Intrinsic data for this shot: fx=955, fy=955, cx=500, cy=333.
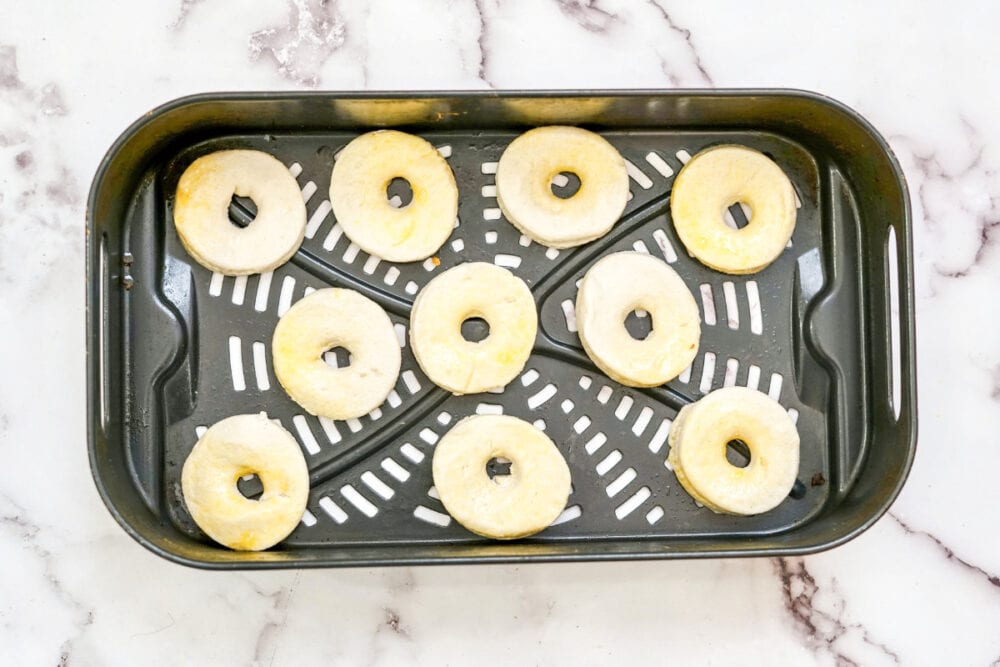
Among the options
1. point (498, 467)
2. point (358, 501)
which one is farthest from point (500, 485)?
point (358, 501)

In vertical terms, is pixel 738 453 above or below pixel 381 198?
below

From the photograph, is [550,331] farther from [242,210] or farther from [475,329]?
[242,210]

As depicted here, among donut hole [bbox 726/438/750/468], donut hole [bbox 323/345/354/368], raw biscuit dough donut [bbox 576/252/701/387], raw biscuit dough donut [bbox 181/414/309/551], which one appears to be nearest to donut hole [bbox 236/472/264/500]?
raw biscuit dough donut [bbox 181/414/309/551]

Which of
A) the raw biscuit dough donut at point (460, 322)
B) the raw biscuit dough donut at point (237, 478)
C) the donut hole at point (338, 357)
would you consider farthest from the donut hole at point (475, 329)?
the raw biscuit dough donut at point (237, 478)

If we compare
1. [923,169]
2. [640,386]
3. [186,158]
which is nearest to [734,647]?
[640,386]

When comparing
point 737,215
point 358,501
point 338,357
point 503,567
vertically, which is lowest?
point 503,567

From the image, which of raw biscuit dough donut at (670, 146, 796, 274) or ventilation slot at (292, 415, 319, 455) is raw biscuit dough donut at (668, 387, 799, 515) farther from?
ventilation slot at (292, 415, 319, 455)
